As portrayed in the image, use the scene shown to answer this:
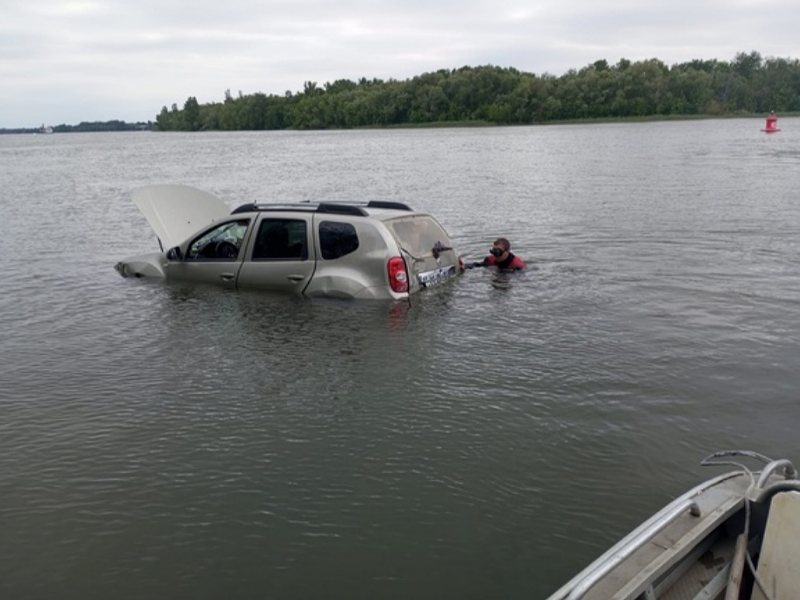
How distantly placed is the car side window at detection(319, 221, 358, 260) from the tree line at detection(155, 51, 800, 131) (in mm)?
105845

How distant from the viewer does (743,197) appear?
77.3 feet

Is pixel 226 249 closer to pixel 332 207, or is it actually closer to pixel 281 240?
pixel 281 240

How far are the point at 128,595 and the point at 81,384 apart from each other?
162 inches

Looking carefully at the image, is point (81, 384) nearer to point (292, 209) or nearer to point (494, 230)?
point (292, 209)

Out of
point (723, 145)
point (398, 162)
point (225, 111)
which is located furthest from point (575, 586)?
point (225, 111)

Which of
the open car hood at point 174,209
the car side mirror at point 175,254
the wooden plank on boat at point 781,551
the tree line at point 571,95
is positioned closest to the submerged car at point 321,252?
the car side mirror at point 175,254

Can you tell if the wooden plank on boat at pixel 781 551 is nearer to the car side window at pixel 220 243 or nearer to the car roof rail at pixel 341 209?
the car roof rail at pixel 341 209

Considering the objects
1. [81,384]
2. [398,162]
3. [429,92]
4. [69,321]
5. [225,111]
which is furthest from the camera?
[225,111]

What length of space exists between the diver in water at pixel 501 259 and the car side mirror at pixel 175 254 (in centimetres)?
453

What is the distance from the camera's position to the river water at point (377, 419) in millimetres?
4863

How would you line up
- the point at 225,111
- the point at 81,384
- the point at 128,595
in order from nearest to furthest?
the point at 128,595 < the point at 81,384 < the point at 225,111

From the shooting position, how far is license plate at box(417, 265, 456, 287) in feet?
35.9

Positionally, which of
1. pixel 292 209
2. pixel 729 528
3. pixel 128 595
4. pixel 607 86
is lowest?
pixel 128 595

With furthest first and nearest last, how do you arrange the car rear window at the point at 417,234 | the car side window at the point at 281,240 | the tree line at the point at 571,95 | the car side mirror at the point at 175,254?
the tree line at the point at 571,95 < the car side mirror at the point at 175,254 < the car side window at the point at 281,240 < the car rear window at the point at 417,234
